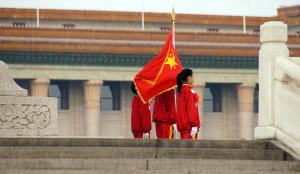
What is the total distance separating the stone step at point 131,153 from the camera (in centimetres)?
2405

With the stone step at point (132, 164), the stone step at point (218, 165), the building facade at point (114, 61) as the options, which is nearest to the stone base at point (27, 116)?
the stone step at point (132, 164)

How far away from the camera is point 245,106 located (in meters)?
86.7

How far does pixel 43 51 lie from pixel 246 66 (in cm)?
1060

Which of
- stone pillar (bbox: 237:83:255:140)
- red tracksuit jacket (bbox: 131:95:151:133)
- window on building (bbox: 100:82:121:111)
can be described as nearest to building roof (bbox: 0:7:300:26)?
window on building (bbox: 100:82:121:111)

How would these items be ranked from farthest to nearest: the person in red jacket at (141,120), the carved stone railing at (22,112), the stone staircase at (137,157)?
the carved stone railing at (22,112) < the person in red jacket at (141,120) < the stone staircase at (137,157)

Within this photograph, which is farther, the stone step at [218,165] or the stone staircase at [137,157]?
the stone step at [218,165]

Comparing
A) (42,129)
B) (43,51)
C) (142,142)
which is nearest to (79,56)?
(43,51)

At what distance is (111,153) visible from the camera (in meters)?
24.3

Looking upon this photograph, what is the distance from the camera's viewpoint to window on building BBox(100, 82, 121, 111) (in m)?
86.7

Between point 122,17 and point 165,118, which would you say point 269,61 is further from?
point 122,17

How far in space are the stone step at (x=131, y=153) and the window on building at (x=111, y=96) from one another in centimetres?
6146

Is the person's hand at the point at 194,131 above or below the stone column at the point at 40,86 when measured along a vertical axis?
below

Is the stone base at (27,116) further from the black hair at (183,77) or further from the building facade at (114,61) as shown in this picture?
the building facade at (114,61)

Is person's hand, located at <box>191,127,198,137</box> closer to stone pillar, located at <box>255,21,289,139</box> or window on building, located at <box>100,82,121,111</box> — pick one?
stone pillar, located at <box>255,21,289,139</box>
